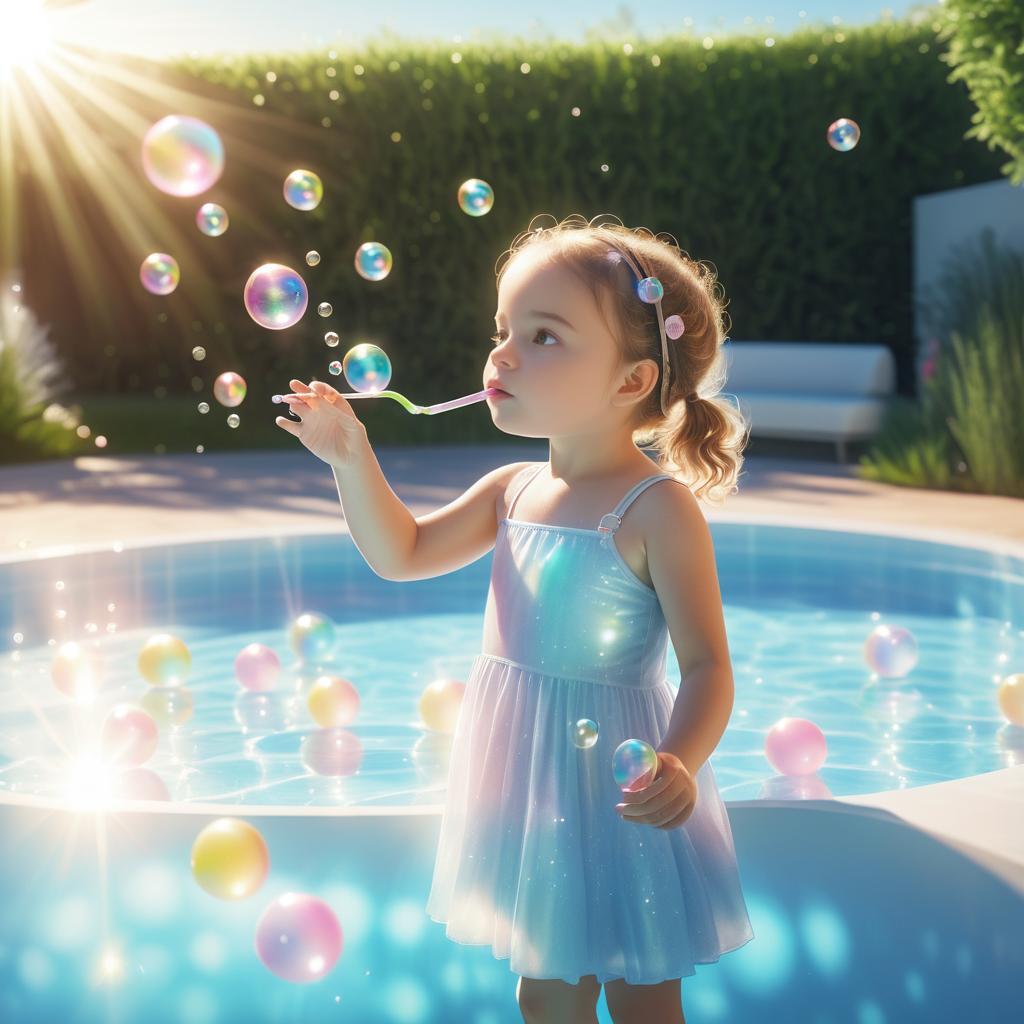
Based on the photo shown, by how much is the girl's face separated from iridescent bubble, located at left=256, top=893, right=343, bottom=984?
0.89 metres

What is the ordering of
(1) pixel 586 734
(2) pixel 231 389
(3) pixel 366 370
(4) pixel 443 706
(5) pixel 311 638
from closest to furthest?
(1) pixel 586 734 → (3) pixel 366 370 → (2) pixel 231 389 → (4) pixel 443 706 → (5) pixel 311 638

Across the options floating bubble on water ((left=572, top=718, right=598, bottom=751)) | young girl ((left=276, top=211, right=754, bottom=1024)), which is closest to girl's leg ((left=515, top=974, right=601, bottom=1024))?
young girl ((left=276, top=211, right=754, bottom=1024))

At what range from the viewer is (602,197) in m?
12.3

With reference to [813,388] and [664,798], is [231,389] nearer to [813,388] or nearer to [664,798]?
[664,798]

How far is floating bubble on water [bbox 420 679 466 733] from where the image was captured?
4094mm

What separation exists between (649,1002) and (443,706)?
7.51 ft

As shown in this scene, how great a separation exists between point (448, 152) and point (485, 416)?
7.72 feet

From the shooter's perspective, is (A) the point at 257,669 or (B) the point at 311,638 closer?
(A) the point at 257,669

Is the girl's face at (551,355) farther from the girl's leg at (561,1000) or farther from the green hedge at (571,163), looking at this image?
the green hedge at (571,163)

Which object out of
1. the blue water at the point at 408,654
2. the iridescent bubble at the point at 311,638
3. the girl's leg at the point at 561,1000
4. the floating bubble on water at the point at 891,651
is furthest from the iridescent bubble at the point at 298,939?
the floating bubble on water at the point at 891,651

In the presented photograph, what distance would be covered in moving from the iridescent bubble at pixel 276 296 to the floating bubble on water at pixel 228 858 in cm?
92

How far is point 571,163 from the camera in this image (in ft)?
40.2

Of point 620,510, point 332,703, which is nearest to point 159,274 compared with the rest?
point 332,703

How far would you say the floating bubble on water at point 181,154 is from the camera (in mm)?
3443
